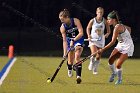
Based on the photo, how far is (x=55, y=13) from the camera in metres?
23.8

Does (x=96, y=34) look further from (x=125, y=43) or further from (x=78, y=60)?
(x=125, y=43)

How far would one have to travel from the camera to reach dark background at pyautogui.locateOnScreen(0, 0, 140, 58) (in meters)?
23.4

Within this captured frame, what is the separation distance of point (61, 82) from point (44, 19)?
1112cm

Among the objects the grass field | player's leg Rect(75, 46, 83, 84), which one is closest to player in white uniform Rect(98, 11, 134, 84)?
the grass field

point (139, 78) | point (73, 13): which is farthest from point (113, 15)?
point (73, 13)

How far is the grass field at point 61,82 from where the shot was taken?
11.4m

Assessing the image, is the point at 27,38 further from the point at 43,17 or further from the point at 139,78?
the point at 139,78

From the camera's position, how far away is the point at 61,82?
12.8 m

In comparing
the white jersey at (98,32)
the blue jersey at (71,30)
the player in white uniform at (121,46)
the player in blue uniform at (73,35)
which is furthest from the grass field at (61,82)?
the blue jersey at (71,30)

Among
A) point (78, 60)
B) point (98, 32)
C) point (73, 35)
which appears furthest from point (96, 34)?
point (78, 60)

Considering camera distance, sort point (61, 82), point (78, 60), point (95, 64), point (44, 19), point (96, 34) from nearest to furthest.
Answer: point (61, 82) → point (78, 60) → point (95, 64) → point (96, 34) → point (44, 19)

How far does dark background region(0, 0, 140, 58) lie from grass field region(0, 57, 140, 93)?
616 centimetres

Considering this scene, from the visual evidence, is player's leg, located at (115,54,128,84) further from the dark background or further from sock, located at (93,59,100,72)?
the dark background

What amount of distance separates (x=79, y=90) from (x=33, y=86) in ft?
3.74
